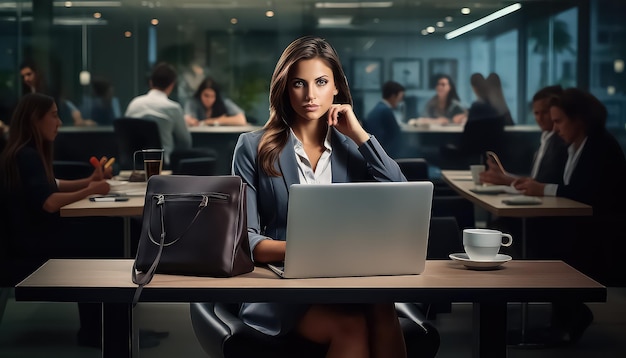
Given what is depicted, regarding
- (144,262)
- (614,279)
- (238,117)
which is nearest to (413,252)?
(144,262)

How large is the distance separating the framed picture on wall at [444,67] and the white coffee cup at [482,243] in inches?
120

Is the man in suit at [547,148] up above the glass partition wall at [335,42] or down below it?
below

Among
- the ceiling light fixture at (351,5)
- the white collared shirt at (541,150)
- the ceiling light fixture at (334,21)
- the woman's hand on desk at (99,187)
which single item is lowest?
the woman's hand on desk at (99,187)

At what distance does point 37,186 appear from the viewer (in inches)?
213

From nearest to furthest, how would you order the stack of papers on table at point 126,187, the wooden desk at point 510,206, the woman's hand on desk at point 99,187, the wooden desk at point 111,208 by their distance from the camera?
the wooden desk at point 111,208 < the stack of papers on table at point 126,187 < the wooden desk at point 510,206 < the woman's hand on desk at point 99,187

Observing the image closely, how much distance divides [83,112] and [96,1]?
660 millimetres

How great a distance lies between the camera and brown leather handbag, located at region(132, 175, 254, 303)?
7.83 feet

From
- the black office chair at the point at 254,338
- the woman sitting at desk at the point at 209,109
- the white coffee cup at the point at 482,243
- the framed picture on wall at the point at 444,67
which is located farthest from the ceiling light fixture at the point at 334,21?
the white coffee cup at the point at 482,243

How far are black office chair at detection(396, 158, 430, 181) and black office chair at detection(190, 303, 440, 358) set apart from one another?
2369 millimetres

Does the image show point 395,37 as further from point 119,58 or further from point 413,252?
point 413,252

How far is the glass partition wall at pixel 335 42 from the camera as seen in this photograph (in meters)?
5.46

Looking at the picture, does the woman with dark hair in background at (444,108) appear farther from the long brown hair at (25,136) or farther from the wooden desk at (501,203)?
the long brown hair at (25,136)

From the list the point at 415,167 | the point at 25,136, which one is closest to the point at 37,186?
the point at 25,136

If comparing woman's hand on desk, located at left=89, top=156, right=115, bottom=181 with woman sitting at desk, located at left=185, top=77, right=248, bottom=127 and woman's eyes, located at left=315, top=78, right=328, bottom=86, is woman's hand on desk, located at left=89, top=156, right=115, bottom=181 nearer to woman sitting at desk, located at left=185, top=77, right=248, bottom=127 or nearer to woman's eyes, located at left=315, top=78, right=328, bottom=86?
woman sitting at desk, located at left=185, top=77, right=248, bottom=127
